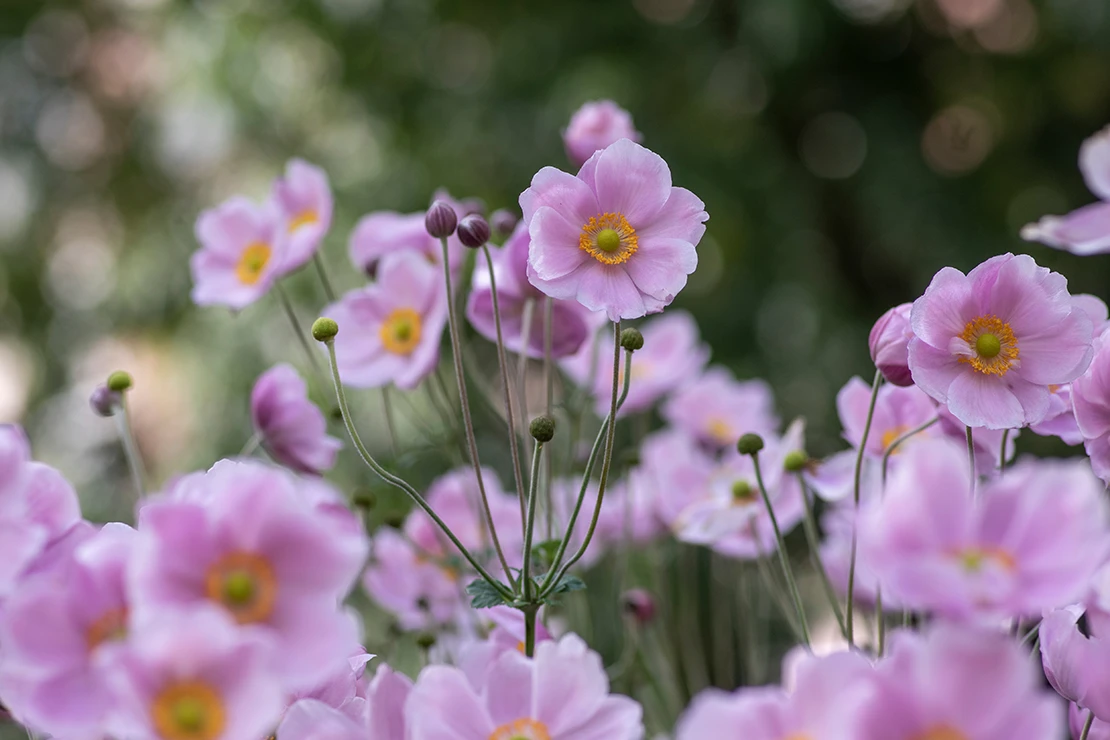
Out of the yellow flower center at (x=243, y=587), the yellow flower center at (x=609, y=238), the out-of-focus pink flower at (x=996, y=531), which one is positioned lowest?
the yellow flower center at (x=243, y=587)

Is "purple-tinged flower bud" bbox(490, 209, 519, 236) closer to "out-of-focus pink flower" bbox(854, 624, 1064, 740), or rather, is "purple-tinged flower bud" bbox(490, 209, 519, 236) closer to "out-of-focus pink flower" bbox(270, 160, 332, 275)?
"out-of-focus pink flower" bbox(270, 160, 332, 275)

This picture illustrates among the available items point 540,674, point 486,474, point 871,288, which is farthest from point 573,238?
point 871,288

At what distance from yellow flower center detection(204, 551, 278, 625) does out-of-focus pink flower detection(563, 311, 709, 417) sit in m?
0.45

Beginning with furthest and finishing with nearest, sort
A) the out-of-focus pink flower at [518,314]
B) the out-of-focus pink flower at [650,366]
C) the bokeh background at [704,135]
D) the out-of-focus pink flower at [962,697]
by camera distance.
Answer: the bokeh background at [704,135], the out-of-focus pink flower at [650,366], the out-of-focus pink flower at [518,314], the out-of-focus pink flower at [962,697]

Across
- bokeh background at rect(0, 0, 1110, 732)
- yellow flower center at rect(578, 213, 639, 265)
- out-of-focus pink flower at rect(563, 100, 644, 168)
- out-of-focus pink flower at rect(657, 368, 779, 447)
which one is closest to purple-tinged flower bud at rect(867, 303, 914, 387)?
yellow flower center at rect(578, 213, 639, 265)

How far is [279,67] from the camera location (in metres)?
2.30

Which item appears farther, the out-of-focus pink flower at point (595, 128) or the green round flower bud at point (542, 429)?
the out-of-focus pink flower at point (595, 128)

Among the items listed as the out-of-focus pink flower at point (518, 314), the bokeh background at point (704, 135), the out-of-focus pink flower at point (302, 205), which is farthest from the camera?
the bokeh background at point (704, 135)

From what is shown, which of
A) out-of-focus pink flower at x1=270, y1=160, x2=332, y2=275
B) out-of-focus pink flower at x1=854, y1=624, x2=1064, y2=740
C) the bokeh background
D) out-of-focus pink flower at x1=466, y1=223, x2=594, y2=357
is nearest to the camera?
out-of-focus pink flower at x1=854, y1=624, x2=1064, y2=740

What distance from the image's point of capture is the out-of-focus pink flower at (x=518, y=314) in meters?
0.49

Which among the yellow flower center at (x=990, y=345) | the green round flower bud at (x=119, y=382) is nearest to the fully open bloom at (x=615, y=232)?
the yellow flower center at (x=990, y=345)

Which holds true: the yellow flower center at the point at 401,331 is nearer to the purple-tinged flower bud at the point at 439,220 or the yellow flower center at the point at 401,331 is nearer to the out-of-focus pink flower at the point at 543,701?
the purple-tinged flower bud at the point at 439,220

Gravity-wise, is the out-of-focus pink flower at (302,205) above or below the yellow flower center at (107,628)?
below

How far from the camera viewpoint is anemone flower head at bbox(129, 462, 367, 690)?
0.25 m
